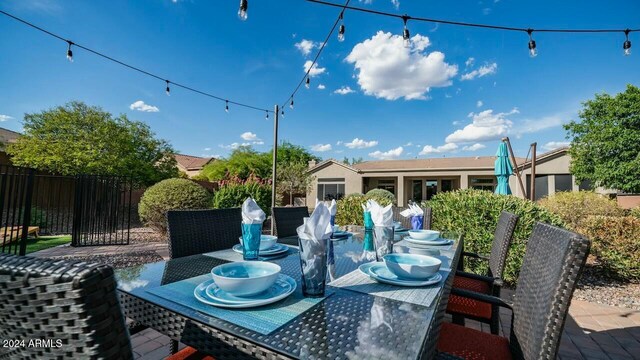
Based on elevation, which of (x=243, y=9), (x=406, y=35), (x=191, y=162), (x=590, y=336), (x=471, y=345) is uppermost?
(x=191, y=162)

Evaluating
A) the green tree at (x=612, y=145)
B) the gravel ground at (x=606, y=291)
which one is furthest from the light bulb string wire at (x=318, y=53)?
the green tree at (x=612, y=145)

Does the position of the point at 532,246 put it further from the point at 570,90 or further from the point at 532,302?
the point at 570,90

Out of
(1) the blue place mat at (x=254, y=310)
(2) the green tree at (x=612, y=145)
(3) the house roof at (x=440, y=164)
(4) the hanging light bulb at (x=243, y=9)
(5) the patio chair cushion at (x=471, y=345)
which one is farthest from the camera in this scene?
(3) the house roof at (x=440, y=164)

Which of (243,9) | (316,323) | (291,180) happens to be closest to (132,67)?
(243,9)

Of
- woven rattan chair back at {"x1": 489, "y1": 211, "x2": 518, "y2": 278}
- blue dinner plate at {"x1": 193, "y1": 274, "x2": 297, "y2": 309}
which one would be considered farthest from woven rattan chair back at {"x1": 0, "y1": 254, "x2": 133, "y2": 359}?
woven rattan chair back at {"x1": 489, "y1": 211, "x2": 518, "y2": 278}

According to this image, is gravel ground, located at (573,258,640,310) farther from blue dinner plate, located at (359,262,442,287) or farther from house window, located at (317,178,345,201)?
house window, located at (317,178,345,201)

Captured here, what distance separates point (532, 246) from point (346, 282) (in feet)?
3.27

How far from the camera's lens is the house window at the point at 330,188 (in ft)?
65.2

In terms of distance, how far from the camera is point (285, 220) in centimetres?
296

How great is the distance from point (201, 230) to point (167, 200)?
201 inches

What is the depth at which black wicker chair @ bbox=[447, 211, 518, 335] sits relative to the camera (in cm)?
178

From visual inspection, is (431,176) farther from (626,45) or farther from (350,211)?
(626,45)

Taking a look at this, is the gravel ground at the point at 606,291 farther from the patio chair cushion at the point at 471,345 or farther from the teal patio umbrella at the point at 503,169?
the teal patio umbrella at the point at 503,169

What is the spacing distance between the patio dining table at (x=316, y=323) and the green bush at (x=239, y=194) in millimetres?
6791
